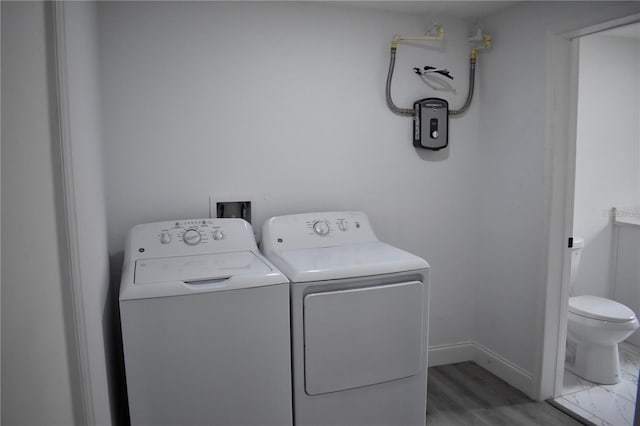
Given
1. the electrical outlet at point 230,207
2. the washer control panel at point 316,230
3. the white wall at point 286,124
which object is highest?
the white wall at point 286,124

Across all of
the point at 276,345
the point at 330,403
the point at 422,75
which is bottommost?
the point at 330,403

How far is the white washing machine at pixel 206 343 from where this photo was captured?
1.59 meters

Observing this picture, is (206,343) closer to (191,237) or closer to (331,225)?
(191,237)

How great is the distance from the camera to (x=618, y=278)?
10.7ft

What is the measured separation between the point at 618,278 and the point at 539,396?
1.43 m

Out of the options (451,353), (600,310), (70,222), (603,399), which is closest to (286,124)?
(70,222)

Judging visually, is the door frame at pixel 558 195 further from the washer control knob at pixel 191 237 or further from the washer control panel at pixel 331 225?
the washer control knob at pixel 191 237

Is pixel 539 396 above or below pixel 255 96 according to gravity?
below

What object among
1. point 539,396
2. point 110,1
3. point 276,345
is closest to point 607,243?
point 539,396

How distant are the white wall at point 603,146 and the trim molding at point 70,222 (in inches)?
126

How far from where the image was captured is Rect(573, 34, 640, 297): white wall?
3113 mm

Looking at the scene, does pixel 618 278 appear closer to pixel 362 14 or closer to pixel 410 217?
pixel 410 217

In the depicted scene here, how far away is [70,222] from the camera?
1.08 m

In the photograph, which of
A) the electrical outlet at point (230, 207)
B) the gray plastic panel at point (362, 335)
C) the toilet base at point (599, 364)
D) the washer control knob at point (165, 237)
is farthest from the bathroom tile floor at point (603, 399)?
the washer control knob at point (165, 237)
